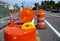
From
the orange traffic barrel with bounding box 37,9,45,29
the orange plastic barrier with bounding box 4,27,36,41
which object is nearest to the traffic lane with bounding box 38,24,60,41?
the orange traffic barrel with bounding box 37,9,45,29

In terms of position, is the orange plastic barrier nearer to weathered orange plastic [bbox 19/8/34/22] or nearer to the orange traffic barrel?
weathered orange plastic [bbox 19/8/34/22]

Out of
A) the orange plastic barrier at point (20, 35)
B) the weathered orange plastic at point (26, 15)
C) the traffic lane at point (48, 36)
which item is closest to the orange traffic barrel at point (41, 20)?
the traffic lane at point (48, 36)

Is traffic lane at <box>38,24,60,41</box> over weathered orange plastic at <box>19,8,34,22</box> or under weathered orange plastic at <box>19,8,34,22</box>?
under

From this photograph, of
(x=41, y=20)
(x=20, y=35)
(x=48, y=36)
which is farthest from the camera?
(x=41, y=20)

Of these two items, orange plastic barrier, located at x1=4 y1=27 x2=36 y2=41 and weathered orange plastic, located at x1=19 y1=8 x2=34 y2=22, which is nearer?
A: orange plastic barrier, located at x1=4 y1=27 x2=36 y2=41

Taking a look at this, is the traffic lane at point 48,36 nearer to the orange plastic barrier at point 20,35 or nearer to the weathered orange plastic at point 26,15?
the weathered orange plastic at point 26,15

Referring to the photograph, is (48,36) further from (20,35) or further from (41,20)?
(20,35)

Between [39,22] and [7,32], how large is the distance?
11.4 metres

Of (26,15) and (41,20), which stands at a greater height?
(26,15)

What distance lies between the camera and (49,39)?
40.1ft

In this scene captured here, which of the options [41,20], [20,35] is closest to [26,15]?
[20,35]

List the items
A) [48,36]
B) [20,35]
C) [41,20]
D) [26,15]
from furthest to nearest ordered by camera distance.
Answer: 1. [41,20]
2. [48,36]
3. [26,15]
4. [20,35]

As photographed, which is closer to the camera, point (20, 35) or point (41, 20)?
point (20, 35)

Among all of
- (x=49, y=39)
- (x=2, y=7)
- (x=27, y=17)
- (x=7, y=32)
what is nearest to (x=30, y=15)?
(x=27, y=17)
